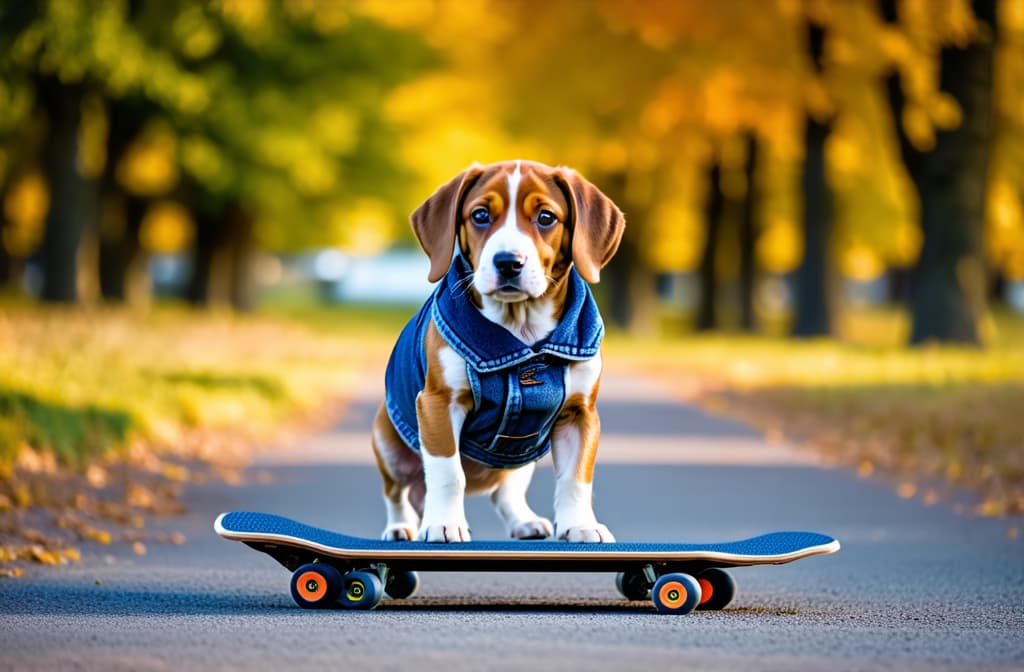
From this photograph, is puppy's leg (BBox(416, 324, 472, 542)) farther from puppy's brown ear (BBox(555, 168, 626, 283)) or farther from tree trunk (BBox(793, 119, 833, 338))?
tree trunk (BBox(793, 119, 833, 338))

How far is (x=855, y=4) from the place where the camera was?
2552 cm

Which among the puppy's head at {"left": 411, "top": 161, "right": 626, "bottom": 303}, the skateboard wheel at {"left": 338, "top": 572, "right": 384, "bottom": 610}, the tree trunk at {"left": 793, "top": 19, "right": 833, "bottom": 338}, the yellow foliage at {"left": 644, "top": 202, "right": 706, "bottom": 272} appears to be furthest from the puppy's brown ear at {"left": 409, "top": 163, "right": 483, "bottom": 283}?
the yellow foliage at {"left": 644, "top": 202, "right": 706, "bottom": 272}

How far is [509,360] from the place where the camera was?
22.5 feet

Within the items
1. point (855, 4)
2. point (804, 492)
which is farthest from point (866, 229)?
point (804, 492)

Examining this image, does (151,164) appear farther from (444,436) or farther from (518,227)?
(518,227)

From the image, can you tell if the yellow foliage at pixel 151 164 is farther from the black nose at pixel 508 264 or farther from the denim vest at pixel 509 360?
the black nose at pixel 508 264

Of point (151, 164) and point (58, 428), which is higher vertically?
point (151, 164)

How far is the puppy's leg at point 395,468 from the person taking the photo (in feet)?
25.6

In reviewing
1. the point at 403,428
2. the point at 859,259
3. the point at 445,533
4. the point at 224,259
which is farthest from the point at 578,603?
the point at 859,259

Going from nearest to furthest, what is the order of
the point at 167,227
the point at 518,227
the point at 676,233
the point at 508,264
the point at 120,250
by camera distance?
the point at 508,264 < the point at 518,227 < the point at 120,250 < the point at 676,233 < the point at 167,227

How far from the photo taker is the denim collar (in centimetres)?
687

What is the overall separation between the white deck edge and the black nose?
1025mm

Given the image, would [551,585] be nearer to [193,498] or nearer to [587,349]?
[587,349]

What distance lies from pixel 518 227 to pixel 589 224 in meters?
0.41
